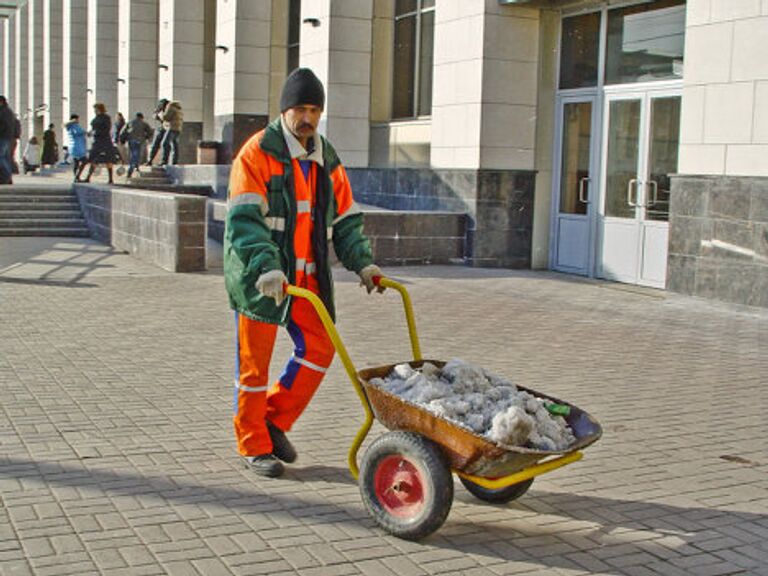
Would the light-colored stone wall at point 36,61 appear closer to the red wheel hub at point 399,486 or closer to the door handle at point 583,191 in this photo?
the door handle at point 583,191

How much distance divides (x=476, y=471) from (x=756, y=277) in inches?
303

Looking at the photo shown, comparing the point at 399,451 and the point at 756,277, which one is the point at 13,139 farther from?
the point at 399,451

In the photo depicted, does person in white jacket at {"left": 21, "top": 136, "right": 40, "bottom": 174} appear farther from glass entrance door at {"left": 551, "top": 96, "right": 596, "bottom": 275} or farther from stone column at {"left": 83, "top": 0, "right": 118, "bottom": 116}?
glass entrance door at {"left": 551, "top": 96, "right": 596, "bottom": 275}

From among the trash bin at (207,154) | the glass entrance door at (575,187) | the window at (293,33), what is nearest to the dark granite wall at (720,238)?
the glass entrance door at (575,187)

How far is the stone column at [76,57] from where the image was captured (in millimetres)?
44469

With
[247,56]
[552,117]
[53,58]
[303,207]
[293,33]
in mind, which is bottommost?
[303,207]

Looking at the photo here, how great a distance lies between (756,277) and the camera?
11.0 meters

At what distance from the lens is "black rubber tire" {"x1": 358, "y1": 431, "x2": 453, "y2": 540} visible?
14.0ft

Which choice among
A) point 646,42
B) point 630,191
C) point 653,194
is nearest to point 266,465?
point 653,194

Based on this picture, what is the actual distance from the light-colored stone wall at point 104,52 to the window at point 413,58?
2063 cm

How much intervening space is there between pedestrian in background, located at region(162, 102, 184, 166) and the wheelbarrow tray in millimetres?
20765

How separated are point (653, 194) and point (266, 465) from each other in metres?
9.68

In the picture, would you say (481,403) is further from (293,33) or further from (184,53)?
(184,53)

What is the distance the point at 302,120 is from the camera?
5070mm
